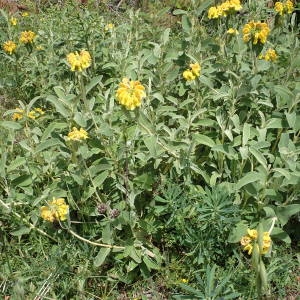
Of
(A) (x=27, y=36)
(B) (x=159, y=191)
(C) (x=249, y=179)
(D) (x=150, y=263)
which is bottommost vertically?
(D) (x=150, y=263)

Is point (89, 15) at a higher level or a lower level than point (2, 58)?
higher

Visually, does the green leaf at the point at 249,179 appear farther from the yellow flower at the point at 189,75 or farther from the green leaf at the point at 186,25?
the green leaf at the point at 186,25

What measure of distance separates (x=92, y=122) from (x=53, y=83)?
95 cm

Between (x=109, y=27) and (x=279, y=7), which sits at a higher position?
(x=279, y=7)

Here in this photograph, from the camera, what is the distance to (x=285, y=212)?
2059mm

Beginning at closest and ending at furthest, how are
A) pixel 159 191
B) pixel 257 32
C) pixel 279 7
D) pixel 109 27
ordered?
1. pixel 257 32
2. pixel 159 191
3. pixel 279 7
4. pixel 109 27

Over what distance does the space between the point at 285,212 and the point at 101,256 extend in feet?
2.90

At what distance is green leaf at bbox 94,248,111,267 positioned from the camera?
2037 millimetres

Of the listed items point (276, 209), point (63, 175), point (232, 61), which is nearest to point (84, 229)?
point (63, 175)

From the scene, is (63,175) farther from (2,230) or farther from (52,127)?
(2,230)

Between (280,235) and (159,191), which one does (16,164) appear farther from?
(280,235)

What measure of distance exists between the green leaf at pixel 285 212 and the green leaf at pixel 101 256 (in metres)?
0.82

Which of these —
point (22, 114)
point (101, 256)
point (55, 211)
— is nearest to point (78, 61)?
point (22, 114)

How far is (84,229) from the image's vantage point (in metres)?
2.25
